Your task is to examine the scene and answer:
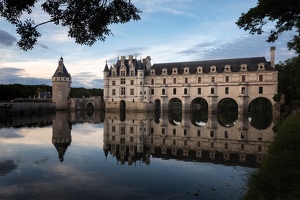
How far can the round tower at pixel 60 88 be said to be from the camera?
2308 inches

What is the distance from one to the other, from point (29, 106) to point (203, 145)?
134ft

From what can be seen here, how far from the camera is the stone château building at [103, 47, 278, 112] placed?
144 feet

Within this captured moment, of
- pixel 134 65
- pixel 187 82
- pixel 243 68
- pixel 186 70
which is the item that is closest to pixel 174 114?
pixel 187 82

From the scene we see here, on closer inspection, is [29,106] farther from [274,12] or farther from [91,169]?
[274,12]

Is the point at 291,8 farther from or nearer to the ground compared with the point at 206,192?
farther from the ground

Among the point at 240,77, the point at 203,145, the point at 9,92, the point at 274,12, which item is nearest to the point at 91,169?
the point at 203,145

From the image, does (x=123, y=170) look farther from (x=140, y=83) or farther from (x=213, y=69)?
(x=140, y=83)

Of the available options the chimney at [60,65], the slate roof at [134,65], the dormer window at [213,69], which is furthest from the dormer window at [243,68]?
the chimney at [60,65]

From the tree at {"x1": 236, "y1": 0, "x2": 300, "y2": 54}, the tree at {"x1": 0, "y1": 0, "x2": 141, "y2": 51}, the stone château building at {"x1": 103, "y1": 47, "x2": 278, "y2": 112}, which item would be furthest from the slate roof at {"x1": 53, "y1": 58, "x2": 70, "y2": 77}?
the tree at {"x1": 0, "y1": 0, "x2": 141, "y2": 51}

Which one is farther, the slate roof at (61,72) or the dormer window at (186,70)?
the slate roof at (61,72)

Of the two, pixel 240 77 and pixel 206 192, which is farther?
pixel 240 77

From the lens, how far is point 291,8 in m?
11.7

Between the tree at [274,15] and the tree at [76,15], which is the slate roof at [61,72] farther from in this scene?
the tree at [76,15]

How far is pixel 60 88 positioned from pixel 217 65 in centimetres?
3438
